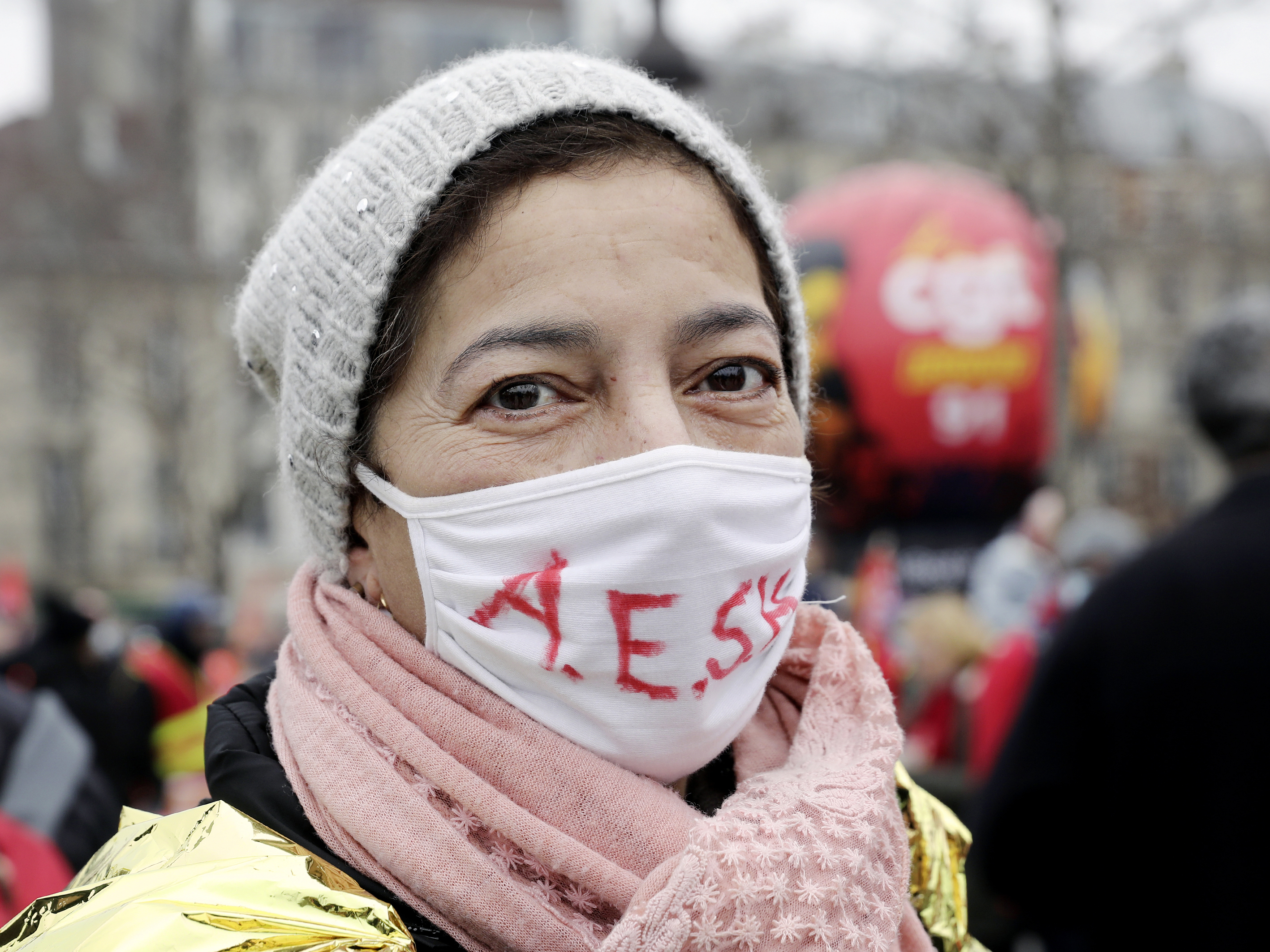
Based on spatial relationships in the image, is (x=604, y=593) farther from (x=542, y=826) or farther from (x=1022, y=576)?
(x=1022, y=576)

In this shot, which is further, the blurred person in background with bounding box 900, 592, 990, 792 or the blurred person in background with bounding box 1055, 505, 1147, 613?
the blurred person in background with bounding box 1055, 505, 1147, 613

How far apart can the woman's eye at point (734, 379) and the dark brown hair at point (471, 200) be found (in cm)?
28

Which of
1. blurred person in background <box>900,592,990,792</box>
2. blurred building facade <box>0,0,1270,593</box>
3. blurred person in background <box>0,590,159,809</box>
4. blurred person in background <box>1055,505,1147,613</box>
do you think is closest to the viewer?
blurred person in background <box>900,592,990,792</box>

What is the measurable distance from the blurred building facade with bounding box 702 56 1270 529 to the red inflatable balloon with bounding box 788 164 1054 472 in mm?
1433

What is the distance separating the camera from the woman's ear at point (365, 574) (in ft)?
4.97

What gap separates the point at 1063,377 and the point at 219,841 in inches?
400

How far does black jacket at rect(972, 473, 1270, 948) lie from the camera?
101 inches

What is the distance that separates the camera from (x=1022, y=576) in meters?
7.50

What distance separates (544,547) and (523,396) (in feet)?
0.60

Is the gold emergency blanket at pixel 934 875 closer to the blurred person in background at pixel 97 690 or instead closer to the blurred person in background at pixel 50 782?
the blurred person in background at pixel 50 782

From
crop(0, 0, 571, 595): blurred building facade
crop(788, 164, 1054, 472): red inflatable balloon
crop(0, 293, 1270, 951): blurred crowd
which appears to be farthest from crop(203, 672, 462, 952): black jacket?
crop(0, 0, 571, 595): blurred building facade

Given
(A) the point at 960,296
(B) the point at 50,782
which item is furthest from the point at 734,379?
(A) the point at 960,296

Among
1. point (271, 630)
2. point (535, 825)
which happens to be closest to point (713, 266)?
point (535, 825)

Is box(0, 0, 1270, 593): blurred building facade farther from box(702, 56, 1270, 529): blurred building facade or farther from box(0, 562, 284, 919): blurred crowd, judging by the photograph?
box(0, 562, 284, 919): blurred crowd
